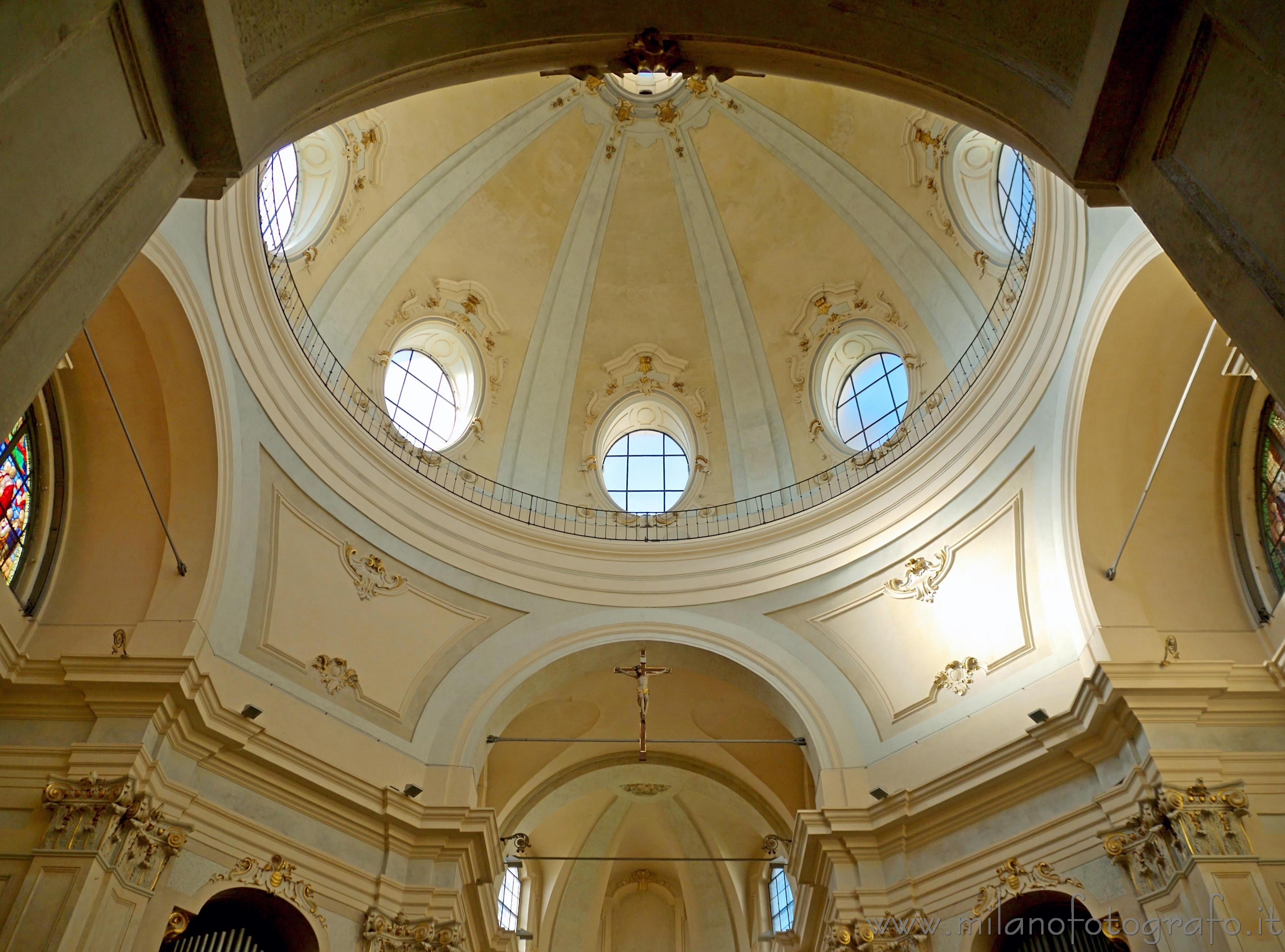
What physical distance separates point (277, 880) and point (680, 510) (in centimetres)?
784

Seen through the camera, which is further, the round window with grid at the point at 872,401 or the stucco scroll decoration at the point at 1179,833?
the round window with grid at the point at 872,401

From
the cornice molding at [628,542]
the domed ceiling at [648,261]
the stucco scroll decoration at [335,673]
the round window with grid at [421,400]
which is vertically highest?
the domed ceiling at [648,261]

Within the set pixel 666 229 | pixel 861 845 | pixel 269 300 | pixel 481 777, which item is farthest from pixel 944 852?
pixel 666 229

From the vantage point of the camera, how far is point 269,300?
11820mm

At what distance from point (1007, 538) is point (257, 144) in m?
9.63

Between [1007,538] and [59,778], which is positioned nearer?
[59,778]

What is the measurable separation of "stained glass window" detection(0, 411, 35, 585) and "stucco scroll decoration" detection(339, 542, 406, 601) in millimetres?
3372

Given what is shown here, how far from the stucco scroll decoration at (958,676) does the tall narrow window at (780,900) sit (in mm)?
6642

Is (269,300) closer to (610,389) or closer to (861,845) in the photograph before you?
(610,389)

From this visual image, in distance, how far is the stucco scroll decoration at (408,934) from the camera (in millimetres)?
10531

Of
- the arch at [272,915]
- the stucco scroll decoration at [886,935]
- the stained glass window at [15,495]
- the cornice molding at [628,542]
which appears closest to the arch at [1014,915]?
the stucco scroll decoration at [886,935]

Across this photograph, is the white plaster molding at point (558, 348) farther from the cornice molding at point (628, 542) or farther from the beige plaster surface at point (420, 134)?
the cornice molding at point (628, 542)

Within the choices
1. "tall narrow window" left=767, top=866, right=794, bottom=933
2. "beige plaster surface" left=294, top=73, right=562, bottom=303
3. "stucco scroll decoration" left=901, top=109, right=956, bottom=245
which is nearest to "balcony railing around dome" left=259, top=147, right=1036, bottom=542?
"beige plaster surface" left=294, top=73, right=562, bottom=303

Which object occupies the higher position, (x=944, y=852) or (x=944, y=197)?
(x=944, y=197)
